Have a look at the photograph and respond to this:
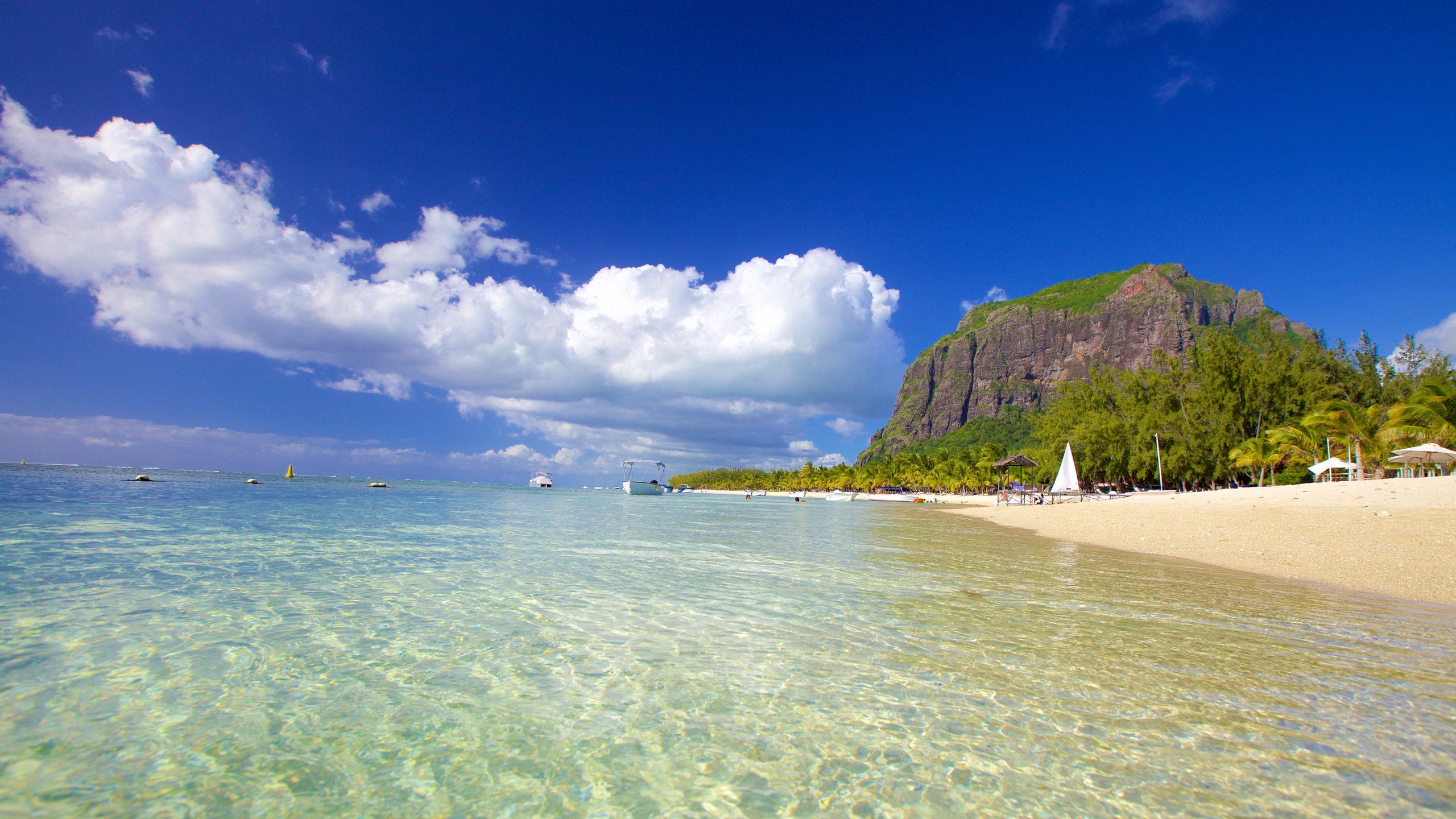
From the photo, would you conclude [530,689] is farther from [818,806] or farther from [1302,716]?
[1302,716]

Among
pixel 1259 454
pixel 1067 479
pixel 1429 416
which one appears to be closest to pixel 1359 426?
pixel 1259 454

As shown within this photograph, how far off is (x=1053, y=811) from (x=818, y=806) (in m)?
1.40

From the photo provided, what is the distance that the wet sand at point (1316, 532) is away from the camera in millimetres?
12125

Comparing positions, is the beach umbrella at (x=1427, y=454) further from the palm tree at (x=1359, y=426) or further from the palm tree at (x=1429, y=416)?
Result: the palm tree at (x=1359, y=426)

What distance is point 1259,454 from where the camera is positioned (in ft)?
148

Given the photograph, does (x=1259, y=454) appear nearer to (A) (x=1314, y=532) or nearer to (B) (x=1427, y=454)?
(B) (x=1427, y=454)

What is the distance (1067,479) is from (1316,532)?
3743cm

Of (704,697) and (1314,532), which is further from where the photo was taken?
(1314,532)

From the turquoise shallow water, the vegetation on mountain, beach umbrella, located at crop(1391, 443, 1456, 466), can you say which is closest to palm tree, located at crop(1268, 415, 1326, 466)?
the vegetation on mountain

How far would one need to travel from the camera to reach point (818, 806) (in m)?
3.59

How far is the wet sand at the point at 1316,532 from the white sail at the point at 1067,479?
18.7 metres

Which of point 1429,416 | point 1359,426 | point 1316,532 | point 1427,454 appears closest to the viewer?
point 1316,532

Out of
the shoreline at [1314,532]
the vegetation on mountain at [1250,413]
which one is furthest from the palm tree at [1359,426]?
the shoreline at [1314,532]

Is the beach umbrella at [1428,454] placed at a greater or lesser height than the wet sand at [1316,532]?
greater
